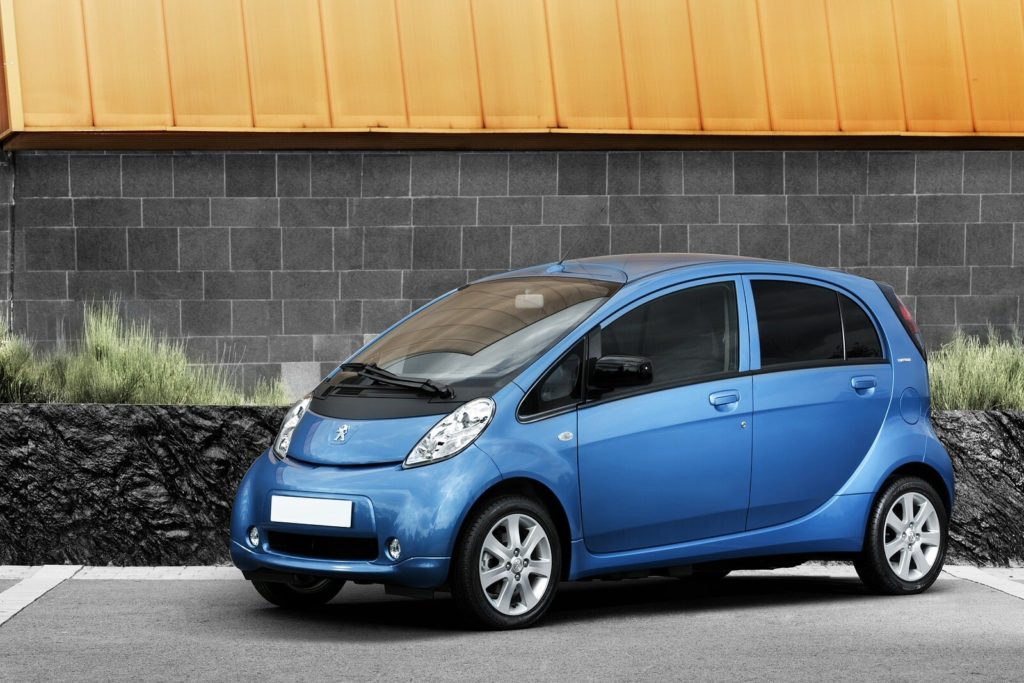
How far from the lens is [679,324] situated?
7.97 metres

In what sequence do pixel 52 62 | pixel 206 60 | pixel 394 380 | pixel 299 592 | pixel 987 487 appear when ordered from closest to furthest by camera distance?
pixel 394 380 < pixel 299 592 < pixel 987 487 < pixel 52 62 < pixel 206 60

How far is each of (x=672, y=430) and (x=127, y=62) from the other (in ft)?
27.1

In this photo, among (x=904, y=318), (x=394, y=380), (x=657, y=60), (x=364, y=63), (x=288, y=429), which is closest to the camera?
(x=394, y=380)

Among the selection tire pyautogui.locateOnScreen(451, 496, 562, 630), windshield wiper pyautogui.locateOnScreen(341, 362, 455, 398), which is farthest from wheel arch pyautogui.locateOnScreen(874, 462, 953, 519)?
windshield wiper pyautogui.locateOnScreen(341, 362, 455, 398)

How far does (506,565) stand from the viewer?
23.6 ft

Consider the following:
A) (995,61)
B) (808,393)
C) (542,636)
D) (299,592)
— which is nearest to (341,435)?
(299,592)

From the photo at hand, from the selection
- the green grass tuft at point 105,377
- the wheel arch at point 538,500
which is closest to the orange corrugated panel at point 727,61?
the green grass tuft at point 105,377

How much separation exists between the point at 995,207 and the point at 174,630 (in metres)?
10.2

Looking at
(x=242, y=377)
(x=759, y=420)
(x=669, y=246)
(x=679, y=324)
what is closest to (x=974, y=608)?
(x=759, y=420)

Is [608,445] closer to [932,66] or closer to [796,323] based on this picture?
[796,323]

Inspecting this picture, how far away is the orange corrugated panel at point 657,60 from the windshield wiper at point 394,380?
7039 mm

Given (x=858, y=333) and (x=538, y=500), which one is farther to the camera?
(x=858, y=333)

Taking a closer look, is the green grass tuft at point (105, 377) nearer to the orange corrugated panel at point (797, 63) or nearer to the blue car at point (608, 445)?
the blue car at point (608, 445)

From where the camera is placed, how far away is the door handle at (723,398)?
7812 millimetres
